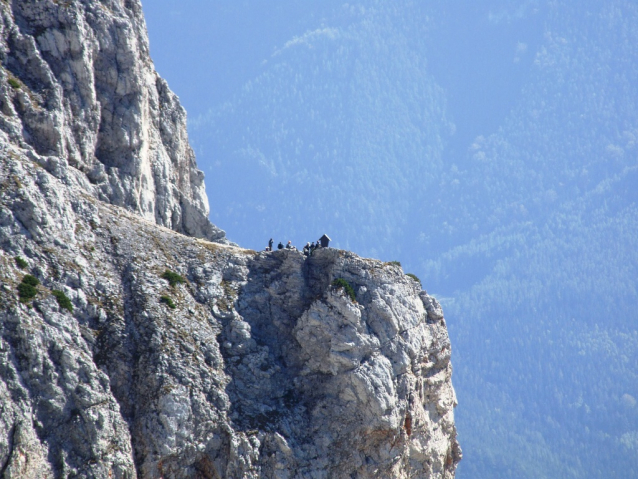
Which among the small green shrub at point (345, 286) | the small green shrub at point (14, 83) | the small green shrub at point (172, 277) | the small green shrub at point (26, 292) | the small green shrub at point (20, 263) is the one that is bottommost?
the small green shrub at point (26, 292)

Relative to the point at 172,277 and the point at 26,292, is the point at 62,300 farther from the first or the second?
the point at 172,277

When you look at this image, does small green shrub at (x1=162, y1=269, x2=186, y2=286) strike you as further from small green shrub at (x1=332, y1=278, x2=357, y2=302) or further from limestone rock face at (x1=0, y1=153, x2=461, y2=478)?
small green shrub at (x1=332, y1=278, x2=357, y2=302)

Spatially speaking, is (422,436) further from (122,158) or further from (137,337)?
(122,158)

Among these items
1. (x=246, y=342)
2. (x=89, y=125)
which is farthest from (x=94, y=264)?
(x=89, y=125)

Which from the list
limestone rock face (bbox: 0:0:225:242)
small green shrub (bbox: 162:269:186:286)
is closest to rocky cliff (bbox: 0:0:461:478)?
small green shrub (bbox: 162:269:186:286)

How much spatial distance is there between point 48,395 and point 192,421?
1257 centimetres

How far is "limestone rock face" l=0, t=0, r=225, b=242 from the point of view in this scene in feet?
314

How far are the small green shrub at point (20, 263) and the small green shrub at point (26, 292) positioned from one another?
226cm

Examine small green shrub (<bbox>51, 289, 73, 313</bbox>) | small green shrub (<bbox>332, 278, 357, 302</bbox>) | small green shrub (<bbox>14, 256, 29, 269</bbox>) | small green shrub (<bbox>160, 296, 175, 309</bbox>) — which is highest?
small green shrub (<bbox>332, 278, 357, 302</bbox>)

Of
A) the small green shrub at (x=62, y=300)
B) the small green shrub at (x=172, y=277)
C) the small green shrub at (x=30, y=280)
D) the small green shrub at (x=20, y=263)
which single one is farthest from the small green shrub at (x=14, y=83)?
the small green shrub at (x=62, y=300)

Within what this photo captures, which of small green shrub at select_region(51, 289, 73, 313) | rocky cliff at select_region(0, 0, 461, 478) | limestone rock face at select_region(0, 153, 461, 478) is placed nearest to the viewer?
limestone rock face at select_region(0, 153, 461, 478)

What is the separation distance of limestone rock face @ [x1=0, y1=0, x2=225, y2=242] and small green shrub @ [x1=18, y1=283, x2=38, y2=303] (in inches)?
662

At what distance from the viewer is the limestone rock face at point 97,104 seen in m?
95.7

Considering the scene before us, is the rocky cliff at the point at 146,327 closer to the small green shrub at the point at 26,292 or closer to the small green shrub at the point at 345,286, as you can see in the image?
the small green shrub at the point at 26,292
